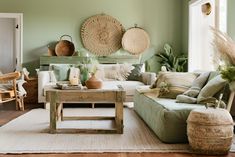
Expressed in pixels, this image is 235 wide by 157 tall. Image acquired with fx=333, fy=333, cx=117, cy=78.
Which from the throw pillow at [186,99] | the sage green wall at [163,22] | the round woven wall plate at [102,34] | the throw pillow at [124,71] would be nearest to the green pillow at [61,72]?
the throw pillow at [124,71]

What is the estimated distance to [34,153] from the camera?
2.96 m

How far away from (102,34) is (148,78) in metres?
1.85

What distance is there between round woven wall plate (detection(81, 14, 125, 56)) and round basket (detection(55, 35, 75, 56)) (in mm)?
339

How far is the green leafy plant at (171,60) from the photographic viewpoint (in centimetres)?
719

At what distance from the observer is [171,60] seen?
734 cm

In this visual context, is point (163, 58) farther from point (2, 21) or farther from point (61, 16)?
point (2, 21)

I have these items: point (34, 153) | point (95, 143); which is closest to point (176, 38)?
point (95, 143)

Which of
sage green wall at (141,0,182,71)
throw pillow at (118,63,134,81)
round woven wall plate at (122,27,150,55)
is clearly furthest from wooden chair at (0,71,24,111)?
sage green wall at (141,0,182,71)

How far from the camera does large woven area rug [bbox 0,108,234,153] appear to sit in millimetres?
3104

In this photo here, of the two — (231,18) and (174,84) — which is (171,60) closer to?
(231,18)

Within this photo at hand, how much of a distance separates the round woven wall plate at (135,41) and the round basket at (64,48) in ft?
3.84

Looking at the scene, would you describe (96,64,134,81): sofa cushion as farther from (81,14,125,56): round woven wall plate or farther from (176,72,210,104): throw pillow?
(176,72,210,104): throw pillow

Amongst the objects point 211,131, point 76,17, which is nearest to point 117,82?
point 76,17

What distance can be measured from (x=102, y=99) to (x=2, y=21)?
5978mm
